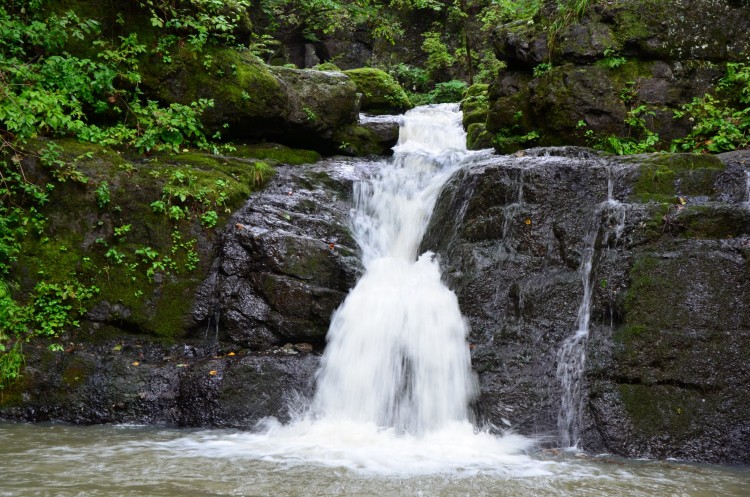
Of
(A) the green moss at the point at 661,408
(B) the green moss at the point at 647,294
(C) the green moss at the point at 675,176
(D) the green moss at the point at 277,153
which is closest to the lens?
(A) the green moss at the point at 661,408

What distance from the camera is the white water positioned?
4629mm

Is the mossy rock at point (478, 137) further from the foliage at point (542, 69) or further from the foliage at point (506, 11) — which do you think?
the foliage at point (506, 11)

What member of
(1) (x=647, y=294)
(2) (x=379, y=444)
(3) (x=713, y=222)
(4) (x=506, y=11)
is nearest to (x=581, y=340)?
(1) (x=647, y=294)

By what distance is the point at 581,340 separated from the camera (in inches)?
216

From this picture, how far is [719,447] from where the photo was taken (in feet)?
15.3

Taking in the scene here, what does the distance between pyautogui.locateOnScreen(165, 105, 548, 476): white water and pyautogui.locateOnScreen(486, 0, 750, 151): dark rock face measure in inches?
147

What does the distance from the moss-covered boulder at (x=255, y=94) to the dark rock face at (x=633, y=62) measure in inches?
150

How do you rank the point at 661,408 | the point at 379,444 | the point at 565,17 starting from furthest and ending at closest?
1. the point at 565,17
2. the point at 379,444
3. the point at 661,408

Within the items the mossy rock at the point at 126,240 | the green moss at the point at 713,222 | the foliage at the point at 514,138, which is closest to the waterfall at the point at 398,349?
the mossy rock at the point at 126,240

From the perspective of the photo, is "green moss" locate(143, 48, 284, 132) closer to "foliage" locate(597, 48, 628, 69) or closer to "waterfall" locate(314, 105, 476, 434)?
"waterfall" locate(314, 105, 476, 434)

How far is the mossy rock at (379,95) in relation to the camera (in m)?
15.0

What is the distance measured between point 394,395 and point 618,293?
2.55 meters

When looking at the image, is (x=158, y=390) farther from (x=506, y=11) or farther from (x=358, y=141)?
(x=506, y=11)

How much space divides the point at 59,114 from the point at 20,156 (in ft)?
2.35
